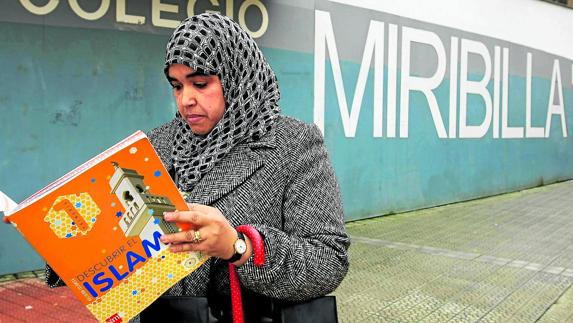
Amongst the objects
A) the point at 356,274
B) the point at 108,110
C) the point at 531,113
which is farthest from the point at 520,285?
the point at 531,113

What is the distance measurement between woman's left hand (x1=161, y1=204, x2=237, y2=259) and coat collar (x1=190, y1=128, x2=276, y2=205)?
293mm

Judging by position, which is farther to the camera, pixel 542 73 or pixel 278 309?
pixel 542 73

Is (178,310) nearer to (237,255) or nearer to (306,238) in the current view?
(237,255)

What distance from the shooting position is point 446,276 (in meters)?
5.26

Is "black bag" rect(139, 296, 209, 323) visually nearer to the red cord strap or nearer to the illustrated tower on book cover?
the red cord strap

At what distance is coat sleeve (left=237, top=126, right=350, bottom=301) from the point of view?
1.39 metres

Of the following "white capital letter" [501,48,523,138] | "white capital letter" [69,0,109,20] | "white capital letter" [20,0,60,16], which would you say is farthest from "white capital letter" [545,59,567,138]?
"white capital letter" [20,0,60,16]

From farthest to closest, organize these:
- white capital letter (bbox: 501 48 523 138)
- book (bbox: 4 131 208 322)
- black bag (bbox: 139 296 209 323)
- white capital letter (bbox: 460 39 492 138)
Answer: white capital letter (bbox: 501 48 523 138) → white capital letter (bbox: 460 39 492 138) → black bag (bbox: 139 296 209 323) → book (bbox: 4 131 208 322)

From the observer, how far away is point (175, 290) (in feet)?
4.97

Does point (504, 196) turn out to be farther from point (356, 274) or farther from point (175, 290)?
point (175, 290)

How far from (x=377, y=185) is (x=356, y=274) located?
2.98 metres

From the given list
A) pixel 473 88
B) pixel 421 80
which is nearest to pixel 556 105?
pixel 473 88

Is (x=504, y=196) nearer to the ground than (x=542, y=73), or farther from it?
nearer to the ground

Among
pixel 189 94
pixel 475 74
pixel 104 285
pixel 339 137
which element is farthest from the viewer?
pixel 475 74
